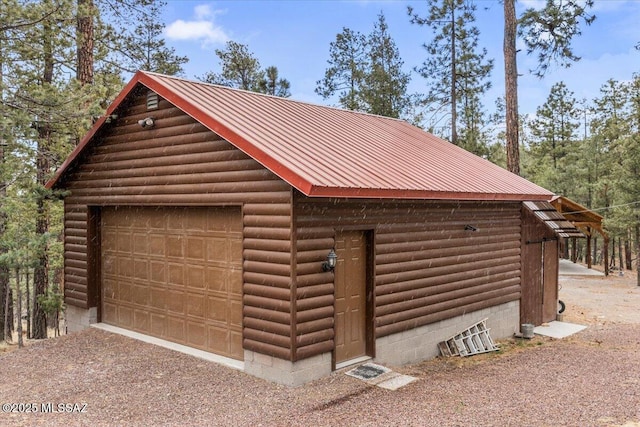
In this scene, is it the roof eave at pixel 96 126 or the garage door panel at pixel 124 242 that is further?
the garage door panel at pixel 124 242

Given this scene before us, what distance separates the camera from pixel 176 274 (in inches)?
340

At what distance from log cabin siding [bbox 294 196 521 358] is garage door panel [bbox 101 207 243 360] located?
4.47 feet

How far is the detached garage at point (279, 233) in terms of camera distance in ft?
22.3

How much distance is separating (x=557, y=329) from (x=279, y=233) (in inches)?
325

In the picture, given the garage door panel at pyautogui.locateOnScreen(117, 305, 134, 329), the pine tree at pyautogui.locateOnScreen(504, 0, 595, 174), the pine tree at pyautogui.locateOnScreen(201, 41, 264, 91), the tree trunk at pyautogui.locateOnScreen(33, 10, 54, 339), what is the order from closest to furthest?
the garage door panel at pyautogui.locateOnScreen(117, 305, 134, 329)
the tree trunk at pyautogui.locateOnScreen(33, 10, 54, 339)
the pine tree at pyautogui.locateOnScreen(504, 0, 595, 174)
the pine tree at pyautogui.locateOnScreen(201, 41, 264, 91)

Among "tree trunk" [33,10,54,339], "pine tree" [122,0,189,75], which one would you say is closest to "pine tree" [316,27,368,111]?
"pine tree" [122,0,189,75]

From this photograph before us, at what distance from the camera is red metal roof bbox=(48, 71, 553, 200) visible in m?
6.57

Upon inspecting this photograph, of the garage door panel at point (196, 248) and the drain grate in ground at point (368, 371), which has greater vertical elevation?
the garage door panel at point (196, 248)

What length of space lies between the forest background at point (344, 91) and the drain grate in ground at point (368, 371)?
6572 millimetres

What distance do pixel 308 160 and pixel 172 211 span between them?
3032 millimetres

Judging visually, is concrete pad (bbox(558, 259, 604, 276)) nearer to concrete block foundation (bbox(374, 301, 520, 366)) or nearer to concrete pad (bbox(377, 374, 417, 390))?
concrete block foundation (bbox(374, 301, 520, 366))

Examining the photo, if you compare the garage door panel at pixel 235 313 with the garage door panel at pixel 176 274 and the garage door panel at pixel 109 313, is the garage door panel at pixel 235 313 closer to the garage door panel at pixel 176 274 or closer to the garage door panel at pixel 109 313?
the garage door panel at pixel 176 274

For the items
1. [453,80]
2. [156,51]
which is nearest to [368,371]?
[156,51]

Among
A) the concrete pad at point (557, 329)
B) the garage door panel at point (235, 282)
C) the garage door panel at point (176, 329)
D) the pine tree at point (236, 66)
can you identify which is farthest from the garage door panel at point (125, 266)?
the pine tree at point (236, 66)
